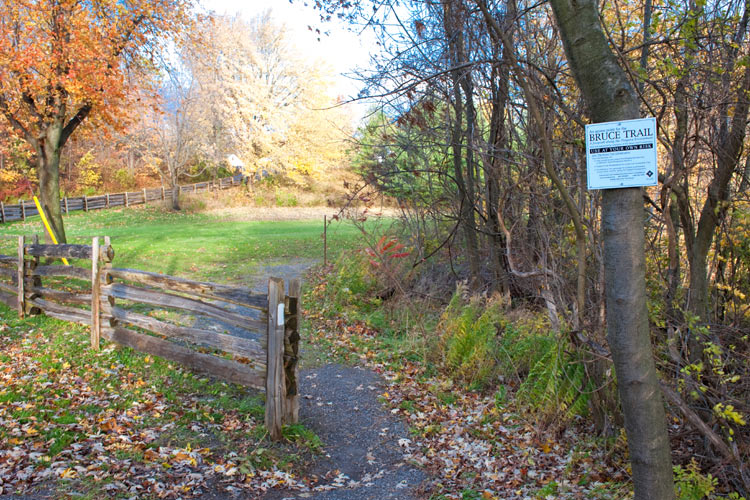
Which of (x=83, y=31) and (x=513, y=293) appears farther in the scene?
(x=83, y=31)

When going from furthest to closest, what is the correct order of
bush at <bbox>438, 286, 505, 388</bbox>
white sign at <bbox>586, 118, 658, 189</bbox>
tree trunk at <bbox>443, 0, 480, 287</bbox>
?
tree trunk at <bbox>443, 0, 480, 287</bbox>, bush at <bbox>438, 286, 505, 388</bbox>, white sign at <bbox>586, 118, 658, 189</bbox>

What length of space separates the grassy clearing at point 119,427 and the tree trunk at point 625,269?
2.86 meters

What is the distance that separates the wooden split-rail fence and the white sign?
3081 millimetres

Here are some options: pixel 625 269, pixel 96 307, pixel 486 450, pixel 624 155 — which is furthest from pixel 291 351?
pixel 96 307

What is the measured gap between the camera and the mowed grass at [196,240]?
1497 cm

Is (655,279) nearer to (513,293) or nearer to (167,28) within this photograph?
(513,293)

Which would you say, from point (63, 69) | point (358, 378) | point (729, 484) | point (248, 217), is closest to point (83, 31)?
point (63, 69)

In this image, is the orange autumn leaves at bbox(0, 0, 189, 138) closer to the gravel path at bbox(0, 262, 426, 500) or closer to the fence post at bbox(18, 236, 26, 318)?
the fence post at bbox(18, 236, 26, 318)

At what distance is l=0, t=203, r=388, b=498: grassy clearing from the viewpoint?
4309mm

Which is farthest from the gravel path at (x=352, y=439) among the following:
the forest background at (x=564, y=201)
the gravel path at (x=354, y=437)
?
the forest background at (x=564, y=201)

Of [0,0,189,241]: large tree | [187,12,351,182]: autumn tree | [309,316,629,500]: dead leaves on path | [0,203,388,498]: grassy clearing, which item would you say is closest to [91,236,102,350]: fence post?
[0,203,388,498]: grassy clearing

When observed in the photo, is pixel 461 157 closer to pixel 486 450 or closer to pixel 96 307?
pixel 486 450

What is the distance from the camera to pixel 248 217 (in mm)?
32875

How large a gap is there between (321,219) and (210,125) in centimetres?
1055
